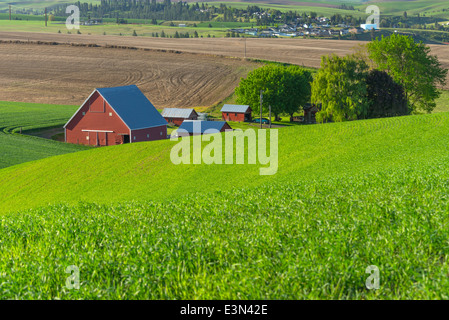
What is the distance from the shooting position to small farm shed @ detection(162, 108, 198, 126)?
88562 mm

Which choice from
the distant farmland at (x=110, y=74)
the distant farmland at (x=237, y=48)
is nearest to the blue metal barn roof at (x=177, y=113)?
the distant farmland at (x=110, y=74)

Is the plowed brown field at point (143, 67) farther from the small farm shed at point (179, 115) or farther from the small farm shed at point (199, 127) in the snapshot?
the small farm shed at point (199, 127)

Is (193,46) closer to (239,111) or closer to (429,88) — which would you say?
(239,111)

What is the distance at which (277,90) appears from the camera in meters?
90.3

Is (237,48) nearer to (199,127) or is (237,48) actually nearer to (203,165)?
(199,127)

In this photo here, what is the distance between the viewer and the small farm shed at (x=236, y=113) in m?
91.1

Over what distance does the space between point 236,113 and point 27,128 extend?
111ft

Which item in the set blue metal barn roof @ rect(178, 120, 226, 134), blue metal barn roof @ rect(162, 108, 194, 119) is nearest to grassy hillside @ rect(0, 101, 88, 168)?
blue metal barn roof @ rect(178, 120, 226, 134)

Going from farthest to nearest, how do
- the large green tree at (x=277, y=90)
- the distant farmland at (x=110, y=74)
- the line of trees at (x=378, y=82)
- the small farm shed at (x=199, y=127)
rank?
the distant farmland at (x=110, y=74), the large green tree at (x=277, y=90), the line of trees at (x=378, y=82), the small farm shed at (x=199, y=127)

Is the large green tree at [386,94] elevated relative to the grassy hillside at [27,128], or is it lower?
elevated

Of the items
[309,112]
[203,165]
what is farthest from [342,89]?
[203,165]

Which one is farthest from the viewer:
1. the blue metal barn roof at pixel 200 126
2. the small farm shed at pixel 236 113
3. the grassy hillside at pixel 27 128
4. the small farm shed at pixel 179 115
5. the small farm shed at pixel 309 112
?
the small farm shed at pixel 309 112

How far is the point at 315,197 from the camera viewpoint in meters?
20.9

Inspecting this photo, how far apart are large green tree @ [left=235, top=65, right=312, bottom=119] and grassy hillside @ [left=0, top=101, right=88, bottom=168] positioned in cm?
2996
